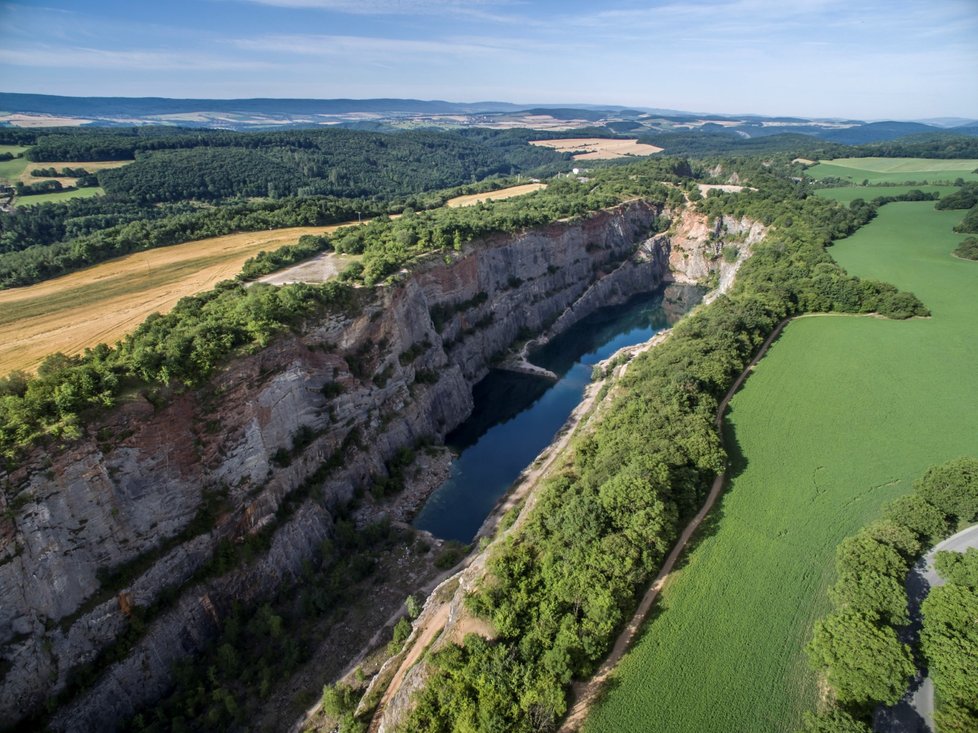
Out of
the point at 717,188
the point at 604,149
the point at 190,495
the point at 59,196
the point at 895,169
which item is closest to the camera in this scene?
the point at 190,495

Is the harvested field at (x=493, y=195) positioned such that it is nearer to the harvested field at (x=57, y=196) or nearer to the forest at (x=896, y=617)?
the harvested field at (x=57, y=196)

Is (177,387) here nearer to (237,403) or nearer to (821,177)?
(237,403)

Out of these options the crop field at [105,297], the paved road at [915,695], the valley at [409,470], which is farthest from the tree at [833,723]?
the crop field at [105,297]

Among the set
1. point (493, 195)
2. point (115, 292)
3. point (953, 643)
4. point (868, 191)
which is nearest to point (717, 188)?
point (868, 191)

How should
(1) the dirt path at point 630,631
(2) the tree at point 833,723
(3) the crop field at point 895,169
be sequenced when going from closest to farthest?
(2) the tree at point 833,723
(1) the dirt path at point 630,631
(3) the crop field at point 895,169

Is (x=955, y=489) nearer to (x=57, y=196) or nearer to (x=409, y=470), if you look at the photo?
(x=409, y=470)

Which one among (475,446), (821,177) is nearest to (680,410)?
(475,446)

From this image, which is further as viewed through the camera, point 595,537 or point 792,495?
point 792,495
